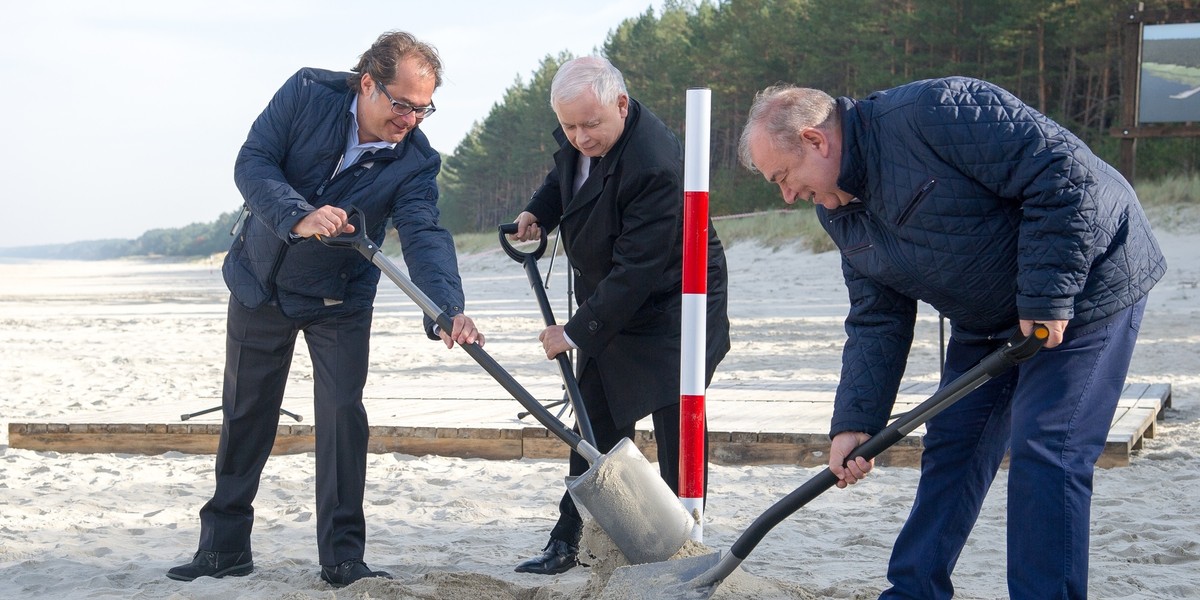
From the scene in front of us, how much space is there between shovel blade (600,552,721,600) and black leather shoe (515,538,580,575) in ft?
1.92

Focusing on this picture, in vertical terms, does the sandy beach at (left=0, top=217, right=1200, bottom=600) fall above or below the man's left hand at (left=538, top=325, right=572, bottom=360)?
below

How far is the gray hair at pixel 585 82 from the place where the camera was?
3.13m

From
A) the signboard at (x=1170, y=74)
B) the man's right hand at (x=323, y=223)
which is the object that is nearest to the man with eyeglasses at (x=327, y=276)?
the man's right hand at (x=323, y=223)

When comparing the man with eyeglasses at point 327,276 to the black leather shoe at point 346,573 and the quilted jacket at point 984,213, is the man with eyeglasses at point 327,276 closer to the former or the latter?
the black leather shoe at point 346,573

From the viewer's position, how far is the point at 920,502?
2.90m

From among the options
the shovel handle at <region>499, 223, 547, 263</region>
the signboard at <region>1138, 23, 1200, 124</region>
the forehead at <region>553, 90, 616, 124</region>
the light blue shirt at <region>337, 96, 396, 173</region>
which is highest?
the signboard at <region>1138, 23, 1200, 124</region>

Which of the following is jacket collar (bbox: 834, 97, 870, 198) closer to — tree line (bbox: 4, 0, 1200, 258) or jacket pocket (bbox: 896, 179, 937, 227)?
jacket pocket (bbox: 896, 179, 937, 227)

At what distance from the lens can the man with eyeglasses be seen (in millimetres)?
3336

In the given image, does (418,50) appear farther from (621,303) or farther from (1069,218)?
(1069,218)

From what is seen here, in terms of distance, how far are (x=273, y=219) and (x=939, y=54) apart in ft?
91.3

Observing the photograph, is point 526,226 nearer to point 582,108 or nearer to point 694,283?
point 582,108

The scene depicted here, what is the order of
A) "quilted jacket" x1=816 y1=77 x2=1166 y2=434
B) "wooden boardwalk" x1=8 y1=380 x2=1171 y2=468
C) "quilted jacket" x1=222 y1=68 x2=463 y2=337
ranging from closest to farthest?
"quilted jacket" x1=816 y1=77 x2=1166 y2=434
"quilted jacket" x1=222 y1=68 x2=463 y2=337
"wooden boardwalk" x1=8 y1=380 x2=1171 y2=468

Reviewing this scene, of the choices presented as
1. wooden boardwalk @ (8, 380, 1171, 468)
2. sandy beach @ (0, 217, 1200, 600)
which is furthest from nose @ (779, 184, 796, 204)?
wooden boardwalk @ (8, 380, 1171, 468)

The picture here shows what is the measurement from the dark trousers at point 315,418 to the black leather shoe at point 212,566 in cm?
2
